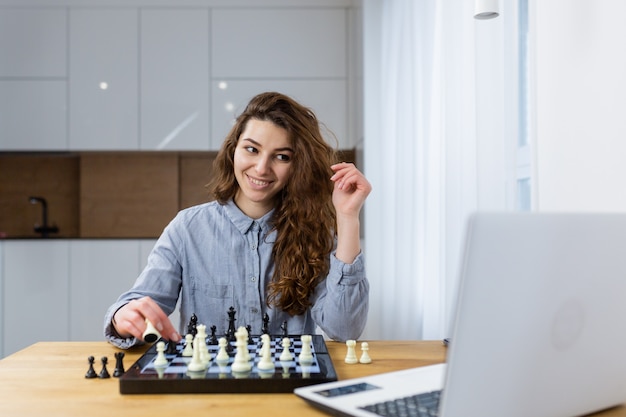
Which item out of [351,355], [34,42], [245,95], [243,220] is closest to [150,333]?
[351,355]

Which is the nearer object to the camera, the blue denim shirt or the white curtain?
the blue denim shirt

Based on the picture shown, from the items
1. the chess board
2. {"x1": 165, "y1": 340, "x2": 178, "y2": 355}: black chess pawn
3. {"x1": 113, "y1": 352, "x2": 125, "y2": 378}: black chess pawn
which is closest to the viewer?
the chess board

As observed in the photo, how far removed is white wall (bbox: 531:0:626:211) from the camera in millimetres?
1255

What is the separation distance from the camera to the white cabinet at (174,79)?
13.1 ft

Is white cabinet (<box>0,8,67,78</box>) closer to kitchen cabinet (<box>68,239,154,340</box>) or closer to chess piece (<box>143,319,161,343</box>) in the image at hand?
kitchen cabinet (<box>68,239,154,340</box>)

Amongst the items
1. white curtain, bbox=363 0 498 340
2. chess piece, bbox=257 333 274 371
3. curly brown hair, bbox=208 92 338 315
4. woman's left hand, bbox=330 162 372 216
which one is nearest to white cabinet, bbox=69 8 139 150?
A: white curtain, bbox=363 0 498 340

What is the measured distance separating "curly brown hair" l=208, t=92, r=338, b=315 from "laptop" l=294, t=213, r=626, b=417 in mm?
938

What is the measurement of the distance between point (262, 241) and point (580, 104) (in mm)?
923

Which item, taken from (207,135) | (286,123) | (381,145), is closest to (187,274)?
(286,123)

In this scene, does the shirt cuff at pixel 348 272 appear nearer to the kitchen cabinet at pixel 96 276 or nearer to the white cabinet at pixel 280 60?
the white cabinet at pixel 280 60

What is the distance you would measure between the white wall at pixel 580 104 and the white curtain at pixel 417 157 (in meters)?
0.38

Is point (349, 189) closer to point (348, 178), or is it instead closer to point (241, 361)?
point (348, 178)

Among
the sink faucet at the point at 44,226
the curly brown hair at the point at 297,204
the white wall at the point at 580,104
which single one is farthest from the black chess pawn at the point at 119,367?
the sink faucet at the point at 44,226

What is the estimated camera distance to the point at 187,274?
1853 millimetres
